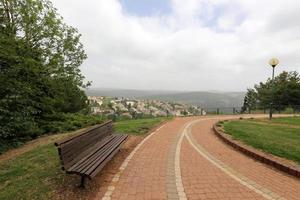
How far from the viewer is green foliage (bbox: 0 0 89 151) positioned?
14.9m

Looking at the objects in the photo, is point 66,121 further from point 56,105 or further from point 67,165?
point 67,165

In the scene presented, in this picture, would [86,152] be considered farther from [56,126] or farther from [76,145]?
[56,126]

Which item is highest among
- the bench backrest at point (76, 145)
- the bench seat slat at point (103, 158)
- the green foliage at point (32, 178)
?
the bench backrest at point (76, 145)

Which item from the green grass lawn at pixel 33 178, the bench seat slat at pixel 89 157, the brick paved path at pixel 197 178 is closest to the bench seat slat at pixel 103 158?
the bench seat slat at pixel 89 157

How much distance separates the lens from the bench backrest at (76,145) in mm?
5980

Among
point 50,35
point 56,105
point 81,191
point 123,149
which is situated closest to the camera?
point 81,191

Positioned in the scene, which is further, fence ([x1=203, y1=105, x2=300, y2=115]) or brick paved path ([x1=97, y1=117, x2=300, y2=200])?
fence ([x1=203, y1=105, x2=300, y2=115])

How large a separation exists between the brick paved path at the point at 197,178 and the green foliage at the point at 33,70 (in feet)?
26.5

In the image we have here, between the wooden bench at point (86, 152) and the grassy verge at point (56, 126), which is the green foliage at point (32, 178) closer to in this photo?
the wooden bench at point (86, 152)

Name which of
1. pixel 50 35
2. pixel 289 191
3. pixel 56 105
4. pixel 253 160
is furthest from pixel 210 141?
pixel 50 35

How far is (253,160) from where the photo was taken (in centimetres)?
920

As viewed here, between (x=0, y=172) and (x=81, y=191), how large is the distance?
419cm

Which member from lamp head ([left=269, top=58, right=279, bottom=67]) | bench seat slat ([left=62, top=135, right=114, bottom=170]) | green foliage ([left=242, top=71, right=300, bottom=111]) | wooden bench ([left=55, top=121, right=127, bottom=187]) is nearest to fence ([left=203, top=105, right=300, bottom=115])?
green foliage ([left=242, top=71, right=300, bottom=111])

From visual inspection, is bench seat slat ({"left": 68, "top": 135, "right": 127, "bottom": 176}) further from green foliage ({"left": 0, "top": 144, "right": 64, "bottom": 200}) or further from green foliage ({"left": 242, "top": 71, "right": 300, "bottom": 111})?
green foliage ({"left": 242, "top": 71, "right": 300, "bottom": 111})
